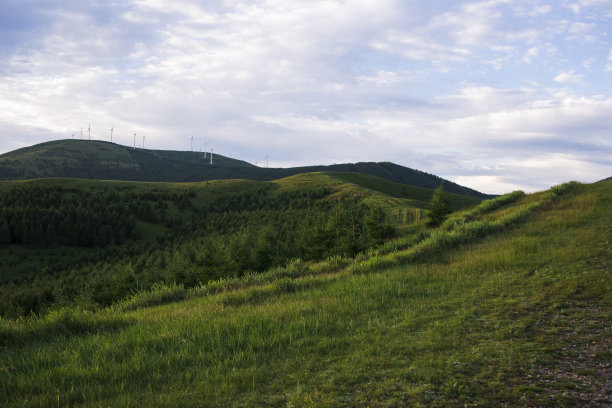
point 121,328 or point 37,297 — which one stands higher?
Answer: point 121,328

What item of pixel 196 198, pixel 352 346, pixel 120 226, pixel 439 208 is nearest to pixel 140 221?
pixel 120 226

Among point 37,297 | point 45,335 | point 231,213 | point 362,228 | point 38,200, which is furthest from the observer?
point 38,200

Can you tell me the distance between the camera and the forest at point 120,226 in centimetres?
7175

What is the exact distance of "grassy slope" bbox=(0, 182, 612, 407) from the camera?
446 cm

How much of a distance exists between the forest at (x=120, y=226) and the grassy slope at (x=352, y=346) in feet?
109

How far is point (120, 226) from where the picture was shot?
124 m

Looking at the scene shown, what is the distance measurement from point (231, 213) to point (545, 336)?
12344 centimetres

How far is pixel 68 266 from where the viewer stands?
102938 millimetres

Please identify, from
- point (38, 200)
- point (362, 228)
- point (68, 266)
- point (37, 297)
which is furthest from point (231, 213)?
point (362, 228)

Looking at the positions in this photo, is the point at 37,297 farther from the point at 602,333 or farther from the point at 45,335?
the point at 602,333

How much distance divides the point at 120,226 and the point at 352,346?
13644 centimetres

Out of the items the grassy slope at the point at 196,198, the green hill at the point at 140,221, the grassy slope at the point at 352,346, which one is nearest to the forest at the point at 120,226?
the green hill at the point at 140,221

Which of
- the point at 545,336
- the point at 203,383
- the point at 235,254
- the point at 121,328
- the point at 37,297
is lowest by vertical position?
the point at 37,297

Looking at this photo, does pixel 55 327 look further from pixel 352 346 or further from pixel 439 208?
pixel 439 208
